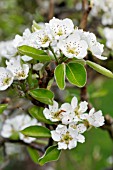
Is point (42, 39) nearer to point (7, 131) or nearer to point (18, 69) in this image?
point (18, 69)

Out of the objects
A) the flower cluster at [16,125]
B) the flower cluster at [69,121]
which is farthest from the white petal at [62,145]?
the flower cluster at [16,125]

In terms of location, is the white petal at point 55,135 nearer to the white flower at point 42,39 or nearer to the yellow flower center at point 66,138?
the yellow flower center at point 66,138

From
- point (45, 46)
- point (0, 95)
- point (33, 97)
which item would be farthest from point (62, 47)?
point (0, 95)

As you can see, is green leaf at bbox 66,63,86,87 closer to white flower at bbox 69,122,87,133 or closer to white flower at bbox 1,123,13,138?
white flower at bbox 69,122,87,133

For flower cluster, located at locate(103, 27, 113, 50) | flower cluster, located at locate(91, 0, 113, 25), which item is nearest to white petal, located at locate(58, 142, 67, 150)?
flower cluster, located at locate(103, 27, 113, 50)

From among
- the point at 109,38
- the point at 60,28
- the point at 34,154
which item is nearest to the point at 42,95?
the point at 60,28
